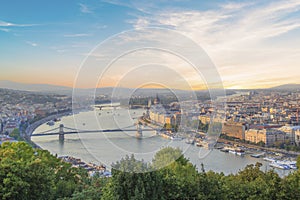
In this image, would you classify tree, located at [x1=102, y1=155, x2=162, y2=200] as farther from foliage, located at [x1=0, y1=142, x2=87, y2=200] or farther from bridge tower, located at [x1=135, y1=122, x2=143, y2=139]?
foliage, located at [x1=0, y1=142, x2=87, y2=200]

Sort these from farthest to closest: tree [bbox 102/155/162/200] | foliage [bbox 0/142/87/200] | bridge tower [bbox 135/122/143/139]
Answer: 1. foliage [bbox 0/142/87/200]
2. tree [bbox 102/155/162/200]
3. bridge tower [bbox 135/122/143/139]

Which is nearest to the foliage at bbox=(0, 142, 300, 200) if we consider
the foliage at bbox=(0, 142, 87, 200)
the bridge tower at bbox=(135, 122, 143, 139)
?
the foliage at bbox=(0, 142, 87, 200)

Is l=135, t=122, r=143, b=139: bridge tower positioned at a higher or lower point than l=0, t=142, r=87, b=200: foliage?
higher

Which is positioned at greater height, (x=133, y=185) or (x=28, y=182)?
(x=133, y=185)

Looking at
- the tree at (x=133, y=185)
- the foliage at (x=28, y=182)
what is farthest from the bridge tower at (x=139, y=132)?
the foliage at (x=28, y=182)

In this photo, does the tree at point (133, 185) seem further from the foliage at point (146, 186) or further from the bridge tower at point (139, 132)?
the bridge tower at point (139, 132)

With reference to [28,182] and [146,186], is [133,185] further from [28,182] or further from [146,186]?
[28,182]

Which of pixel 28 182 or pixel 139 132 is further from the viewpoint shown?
pixel 28 182

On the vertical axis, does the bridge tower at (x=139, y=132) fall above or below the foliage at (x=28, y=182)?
above

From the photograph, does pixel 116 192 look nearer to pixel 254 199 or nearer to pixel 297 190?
pixel 254 199

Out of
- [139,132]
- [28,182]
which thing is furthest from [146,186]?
[28,182]

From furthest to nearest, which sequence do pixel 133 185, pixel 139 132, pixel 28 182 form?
1. pixel 28 182
2. pixel 133 185
3. pixel 139 132

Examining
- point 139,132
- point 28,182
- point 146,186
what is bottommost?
point 28,182
